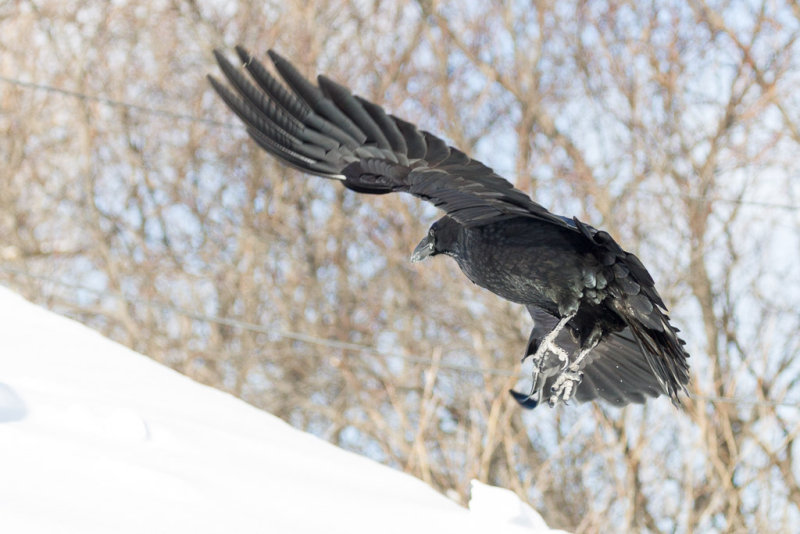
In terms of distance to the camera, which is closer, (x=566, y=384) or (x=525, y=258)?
(x=525, y=258)

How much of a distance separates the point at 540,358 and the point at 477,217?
69 cm

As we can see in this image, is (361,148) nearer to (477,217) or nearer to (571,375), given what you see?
(477,217)

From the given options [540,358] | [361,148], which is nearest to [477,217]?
[361,148]

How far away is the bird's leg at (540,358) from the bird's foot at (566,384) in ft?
0.15

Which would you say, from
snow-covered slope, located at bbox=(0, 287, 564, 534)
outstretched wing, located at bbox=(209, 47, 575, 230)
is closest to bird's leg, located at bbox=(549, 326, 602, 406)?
snow-covered slope, located at bbox=(0, 287, 564, 534)

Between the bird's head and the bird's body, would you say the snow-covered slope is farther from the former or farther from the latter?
the bird's head

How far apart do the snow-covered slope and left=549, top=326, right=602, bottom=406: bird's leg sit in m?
0.40

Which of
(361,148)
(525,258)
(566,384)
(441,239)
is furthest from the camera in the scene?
(566,384)

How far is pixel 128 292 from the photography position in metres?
12.5

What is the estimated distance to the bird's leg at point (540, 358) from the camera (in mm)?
3353

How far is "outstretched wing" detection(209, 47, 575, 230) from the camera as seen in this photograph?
288 centimetres

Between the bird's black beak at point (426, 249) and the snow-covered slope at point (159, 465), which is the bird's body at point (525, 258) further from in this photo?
the snow-covered slope at point (159, 465)

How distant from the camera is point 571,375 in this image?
Result: 3.54m

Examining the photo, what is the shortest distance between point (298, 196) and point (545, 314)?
8.37 m
